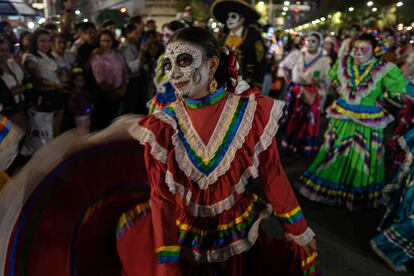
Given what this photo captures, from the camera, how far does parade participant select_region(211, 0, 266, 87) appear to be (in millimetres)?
6227

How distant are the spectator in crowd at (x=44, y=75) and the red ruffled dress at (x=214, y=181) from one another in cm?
359

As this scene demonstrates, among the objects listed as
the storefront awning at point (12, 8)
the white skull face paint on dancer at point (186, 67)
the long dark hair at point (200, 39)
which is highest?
the storefront awning at point (12, 8)

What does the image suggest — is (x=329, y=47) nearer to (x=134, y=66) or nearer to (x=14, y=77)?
(x=134, y=66)

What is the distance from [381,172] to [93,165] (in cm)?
341

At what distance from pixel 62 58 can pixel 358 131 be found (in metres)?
4.04

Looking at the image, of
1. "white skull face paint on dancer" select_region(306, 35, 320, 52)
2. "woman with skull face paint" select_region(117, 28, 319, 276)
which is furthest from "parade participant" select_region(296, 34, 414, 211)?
"woman with skull face paint" select_region(117, 28, 319, 276)

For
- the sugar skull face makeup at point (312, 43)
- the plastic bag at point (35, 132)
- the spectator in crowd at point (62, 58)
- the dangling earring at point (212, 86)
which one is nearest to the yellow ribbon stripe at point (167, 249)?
the dangling earring at point (212, 86)

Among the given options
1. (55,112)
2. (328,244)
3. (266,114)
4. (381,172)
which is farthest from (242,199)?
(55,112)

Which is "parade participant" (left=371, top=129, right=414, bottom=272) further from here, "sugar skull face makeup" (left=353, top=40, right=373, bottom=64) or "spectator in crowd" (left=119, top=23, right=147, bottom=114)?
"spectator in crowd" (left=119, top=23, right=147, bottom=114)

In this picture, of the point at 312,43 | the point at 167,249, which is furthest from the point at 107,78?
the point at 167,249

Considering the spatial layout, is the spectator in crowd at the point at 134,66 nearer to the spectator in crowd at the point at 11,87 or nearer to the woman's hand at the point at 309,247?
the spectator in crowd at the point at 11,87

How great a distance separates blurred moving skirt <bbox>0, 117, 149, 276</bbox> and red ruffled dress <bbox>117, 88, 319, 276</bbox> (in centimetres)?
8

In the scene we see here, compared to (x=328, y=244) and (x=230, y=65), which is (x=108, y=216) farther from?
(x=328, y=244)

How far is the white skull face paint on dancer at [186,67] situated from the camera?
1.85m
